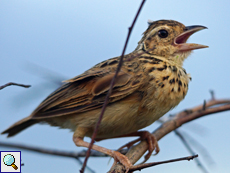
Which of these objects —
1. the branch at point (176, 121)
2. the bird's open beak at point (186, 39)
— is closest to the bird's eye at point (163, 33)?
the bird's open beak at point (186, 39)

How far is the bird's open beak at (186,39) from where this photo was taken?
3624 millimetres

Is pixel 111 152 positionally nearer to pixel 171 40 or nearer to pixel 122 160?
pixel 122 160

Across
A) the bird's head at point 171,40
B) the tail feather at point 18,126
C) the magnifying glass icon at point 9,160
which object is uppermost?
the bird's head at point 171,40

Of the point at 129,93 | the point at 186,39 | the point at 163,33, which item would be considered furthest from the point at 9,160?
the point at 186,39

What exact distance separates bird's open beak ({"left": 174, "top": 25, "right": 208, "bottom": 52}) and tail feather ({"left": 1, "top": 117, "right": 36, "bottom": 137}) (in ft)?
6.83

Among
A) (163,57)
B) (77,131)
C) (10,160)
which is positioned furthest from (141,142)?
(10,160)

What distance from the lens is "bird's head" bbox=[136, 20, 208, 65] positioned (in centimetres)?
375

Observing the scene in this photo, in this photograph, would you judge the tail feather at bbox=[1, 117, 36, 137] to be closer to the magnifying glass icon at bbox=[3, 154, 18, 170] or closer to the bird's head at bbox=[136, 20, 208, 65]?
the magnifying glass icon at bbox=[3, 154, 18, 170]

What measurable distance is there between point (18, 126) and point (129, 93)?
1669 millimetres

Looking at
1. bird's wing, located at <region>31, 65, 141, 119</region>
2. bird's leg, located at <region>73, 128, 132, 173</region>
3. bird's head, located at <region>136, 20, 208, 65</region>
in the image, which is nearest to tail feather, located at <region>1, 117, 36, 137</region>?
bird's wing, located at <region>31, 65, 141, 119</region>

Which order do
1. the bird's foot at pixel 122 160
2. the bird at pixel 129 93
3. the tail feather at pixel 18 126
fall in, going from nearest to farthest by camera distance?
the bird's foot at pixel 122 160 → the bird at pixel 129 93 → the tail feather at pixel 18 126

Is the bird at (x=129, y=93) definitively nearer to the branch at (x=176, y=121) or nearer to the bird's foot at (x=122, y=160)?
the bird's foot at (x=122, y=160)

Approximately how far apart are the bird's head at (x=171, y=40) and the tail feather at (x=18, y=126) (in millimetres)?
1781

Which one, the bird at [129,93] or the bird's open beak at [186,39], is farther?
the bird's open beak at [186,39]
